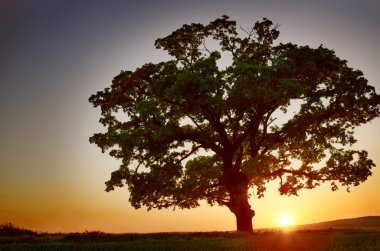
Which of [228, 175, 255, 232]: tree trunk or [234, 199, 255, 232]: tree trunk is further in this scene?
[228, 175, 255, 232]: tree trunk

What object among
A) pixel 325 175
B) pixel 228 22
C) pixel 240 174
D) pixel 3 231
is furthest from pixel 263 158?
pixel 3 231

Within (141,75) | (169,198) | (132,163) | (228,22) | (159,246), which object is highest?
(228,22)

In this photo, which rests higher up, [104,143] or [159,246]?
[104,143]

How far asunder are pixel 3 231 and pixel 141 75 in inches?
574

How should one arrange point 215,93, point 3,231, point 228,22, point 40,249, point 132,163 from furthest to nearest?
point 228,22 < point 132,163 < point 215,93 < point 3,231 < point 40,249

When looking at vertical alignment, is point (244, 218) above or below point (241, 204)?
below

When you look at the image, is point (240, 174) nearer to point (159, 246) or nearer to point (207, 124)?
point (207, 124)

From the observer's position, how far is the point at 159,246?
71.0 feet

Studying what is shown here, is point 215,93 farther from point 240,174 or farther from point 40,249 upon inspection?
point 40,249

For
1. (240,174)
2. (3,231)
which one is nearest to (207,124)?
(240,174)

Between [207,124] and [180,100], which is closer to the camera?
[180,100]

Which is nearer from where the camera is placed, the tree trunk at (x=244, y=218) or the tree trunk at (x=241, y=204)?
the tree trunk at (x=244, y=218)

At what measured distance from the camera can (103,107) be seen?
3916 centimetres

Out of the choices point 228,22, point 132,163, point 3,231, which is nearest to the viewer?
point 3,231
